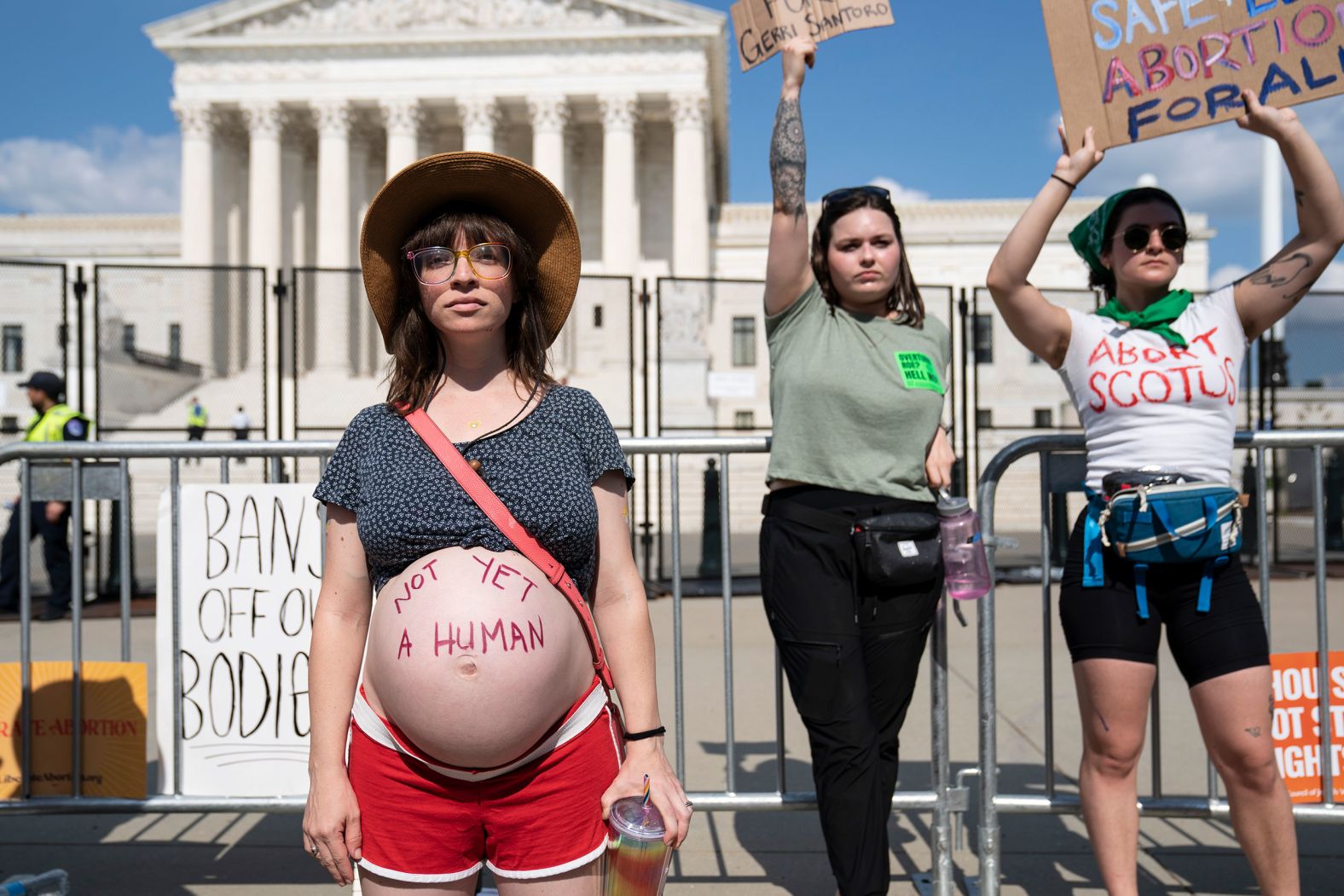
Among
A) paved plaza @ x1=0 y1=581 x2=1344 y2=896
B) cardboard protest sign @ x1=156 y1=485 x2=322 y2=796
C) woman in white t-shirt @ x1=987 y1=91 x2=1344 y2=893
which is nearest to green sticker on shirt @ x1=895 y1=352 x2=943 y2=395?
woman in white t-shirt @ x1=987 y1=91 x2=1344 y2=893

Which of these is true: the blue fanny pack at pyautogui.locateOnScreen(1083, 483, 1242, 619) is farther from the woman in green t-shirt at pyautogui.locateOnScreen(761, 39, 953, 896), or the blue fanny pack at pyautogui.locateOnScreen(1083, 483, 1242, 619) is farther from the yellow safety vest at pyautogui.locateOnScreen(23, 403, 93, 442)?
the yellow safety vest at pyautogui.locateOnScreen(23, 403, 93, 442)

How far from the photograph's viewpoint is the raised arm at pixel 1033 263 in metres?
2.65

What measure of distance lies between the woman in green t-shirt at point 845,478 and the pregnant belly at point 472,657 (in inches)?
43.9

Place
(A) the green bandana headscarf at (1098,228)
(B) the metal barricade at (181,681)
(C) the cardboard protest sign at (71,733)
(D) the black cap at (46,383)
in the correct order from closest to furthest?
(A) the green bandana headscarf at (1098,228), (B) the metal barricade at (181,681), (C) the cardboard protest sign at (71,733), (D) the black cap at (46,383)


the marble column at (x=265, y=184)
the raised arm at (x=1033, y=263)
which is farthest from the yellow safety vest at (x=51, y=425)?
the marble column at (x=265, y=184)

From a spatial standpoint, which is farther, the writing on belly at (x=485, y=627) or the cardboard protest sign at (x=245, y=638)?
the cardboard protest sign at (x=245, y=638)

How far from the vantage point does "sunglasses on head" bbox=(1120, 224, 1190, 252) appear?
269cm

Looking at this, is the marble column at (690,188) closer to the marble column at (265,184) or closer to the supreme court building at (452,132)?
the supreme court building at (452,132)

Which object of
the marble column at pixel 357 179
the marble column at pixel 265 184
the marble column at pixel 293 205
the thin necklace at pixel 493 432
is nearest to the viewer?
the thin necklace at pixel 493 432

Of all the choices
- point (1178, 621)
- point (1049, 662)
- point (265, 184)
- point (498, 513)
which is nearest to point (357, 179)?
point (265, 184)

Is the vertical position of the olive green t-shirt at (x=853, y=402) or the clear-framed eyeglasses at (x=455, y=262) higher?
the clear-framed eyeglasses at (x=455, y=262)

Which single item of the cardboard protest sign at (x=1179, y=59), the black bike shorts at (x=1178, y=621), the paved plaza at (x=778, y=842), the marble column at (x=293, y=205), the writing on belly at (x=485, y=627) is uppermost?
the marble column at (x=293, y=205)

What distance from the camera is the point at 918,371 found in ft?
8.98

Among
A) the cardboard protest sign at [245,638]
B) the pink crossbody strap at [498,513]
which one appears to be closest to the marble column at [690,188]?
the cardboard protest sign at [245,638]
